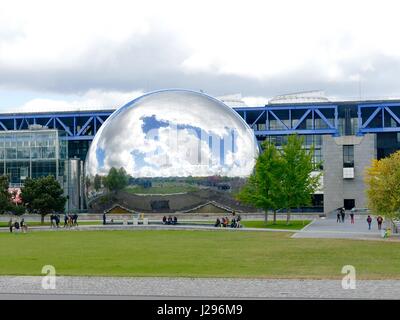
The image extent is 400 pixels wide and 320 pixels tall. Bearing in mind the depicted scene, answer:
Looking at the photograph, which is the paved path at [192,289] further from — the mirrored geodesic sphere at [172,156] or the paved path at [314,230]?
the mirrored geodesic sphere at [172,156]

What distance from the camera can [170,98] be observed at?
6862cm

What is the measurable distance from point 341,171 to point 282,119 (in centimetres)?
2057

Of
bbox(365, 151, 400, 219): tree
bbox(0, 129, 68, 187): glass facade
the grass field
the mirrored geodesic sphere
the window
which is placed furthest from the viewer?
bbox(0, 129, 68, 187): glass facade

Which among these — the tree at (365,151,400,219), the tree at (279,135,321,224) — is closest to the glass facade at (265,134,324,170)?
the tree at (279,135,321,224)

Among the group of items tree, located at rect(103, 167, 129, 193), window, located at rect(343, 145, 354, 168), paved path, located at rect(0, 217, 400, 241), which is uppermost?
window, located at rect(343, 145, 354, 168)

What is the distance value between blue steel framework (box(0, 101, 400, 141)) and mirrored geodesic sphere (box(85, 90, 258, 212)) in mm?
28225

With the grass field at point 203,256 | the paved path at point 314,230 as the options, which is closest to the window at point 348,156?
the paved path at point 314,230

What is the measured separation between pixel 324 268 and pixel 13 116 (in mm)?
85207

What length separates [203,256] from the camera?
29219mm

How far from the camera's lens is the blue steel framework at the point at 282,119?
92750mm

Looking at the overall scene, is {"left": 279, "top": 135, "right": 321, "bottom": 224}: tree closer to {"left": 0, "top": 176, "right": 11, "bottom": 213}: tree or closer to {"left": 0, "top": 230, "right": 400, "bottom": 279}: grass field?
{"left": 0, "top": 230, "right": 400, "bottom": 279}: grass field

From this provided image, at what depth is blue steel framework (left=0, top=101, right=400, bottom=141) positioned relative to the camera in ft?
304

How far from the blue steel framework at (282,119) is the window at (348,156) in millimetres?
9035
